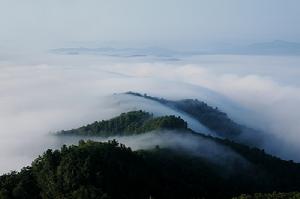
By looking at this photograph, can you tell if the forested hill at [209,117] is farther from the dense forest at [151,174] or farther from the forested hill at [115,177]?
the forested hill at [115,177]

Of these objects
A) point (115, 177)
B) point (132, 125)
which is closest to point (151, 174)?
point (115, 177)

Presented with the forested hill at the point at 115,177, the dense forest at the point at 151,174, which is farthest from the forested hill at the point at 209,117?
the forested hill at the point at 115,177

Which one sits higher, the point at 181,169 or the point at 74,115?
the point at 181,169

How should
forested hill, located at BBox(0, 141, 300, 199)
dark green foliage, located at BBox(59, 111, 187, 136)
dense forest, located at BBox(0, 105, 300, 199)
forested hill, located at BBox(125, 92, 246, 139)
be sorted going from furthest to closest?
forested hill, located at BBox(125, 92, 246, 139) → dark green foliage, located at BBox(59, 111, 187, 136) → dense forest, located at BBox(0, 105, 300, 199) → forested hill, located at BBox(0, 141, 300, 199)

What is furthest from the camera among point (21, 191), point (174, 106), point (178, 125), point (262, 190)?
point (174, 106)

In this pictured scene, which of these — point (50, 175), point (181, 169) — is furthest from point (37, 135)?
point (50, 175)

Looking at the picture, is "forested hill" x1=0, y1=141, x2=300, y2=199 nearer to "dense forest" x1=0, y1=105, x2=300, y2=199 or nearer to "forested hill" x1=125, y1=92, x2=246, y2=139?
"dense forest" x1=0, y1=105, x2=300, y2=199

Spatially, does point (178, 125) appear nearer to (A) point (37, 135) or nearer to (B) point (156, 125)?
(B) point (156, 125)

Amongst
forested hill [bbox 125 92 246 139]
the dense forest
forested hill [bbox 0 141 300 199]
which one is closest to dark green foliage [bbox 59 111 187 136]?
the dense forest
